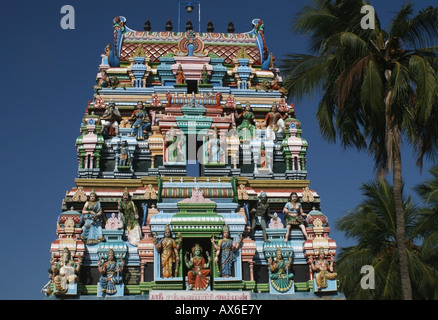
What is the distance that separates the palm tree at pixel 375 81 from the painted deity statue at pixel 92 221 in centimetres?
747

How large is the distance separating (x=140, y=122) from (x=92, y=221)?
4699 millimetres

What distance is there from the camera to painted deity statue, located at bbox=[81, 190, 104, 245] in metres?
20.5

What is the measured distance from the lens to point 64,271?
1930 cm

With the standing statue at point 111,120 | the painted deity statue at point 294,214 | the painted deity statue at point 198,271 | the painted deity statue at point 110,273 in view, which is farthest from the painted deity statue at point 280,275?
the standing statue at point 111,120

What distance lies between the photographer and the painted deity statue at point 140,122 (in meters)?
23.7

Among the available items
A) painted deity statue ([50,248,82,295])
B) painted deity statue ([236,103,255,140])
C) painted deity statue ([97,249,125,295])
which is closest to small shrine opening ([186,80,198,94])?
painted deity statue ([236,103,255,140])

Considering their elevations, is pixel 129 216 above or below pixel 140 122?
below

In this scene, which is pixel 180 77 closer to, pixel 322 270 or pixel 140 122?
pixel 140 122

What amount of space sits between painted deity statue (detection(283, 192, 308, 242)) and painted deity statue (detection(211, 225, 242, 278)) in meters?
2.04

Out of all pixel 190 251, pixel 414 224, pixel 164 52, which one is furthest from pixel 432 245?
pixel 164 52

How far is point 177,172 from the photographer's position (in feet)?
72.5

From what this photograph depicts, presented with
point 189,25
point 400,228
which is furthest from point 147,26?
point 400,228

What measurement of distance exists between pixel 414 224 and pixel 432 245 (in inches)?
108

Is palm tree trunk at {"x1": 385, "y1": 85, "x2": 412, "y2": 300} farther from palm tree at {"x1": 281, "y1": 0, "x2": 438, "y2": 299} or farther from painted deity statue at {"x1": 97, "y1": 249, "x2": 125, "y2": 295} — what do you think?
painted deity statue at {"x1": 97, "y1": 249, "x2": 125, "y2": 295}
